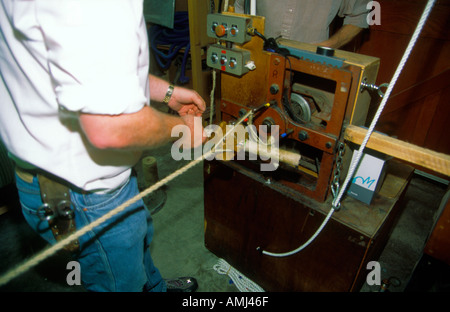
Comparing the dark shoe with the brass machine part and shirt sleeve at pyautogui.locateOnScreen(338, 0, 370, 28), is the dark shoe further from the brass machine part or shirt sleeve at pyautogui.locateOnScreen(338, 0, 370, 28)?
shirt sleeve at pyautogui.locateOnScreen(338, 0, 370, 28)

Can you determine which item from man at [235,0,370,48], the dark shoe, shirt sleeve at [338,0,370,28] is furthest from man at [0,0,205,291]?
shirt sleeve at [338,0,370,28]

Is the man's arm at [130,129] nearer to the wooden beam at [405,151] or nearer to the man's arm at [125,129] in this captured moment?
the man's arm at [125,129]

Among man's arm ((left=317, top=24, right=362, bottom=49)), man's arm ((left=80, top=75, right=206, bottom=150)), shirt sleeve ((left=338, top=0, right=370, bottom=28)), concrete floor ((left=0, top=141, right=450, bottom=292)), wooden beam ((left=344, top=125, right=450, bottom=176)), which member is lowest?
concrete floor ((left=0, top=141, right=450, bottom=292))

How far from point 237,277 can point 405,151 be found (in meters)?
1.37

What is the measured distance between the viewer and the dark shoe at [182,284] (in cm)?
181

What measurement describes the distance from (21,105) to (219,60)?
827mm

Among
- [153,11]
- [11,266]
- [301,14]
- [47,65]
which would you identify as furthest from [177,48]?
[47,65]

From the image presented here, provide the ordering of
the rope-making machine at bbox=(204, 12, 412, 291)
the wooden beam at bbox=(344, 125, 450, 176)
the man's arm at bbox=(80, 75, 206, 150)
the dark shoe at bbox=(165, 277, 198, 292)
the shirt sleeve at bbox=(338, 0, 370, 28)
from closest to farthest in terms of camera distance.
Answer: the man's arm at bbox=(80, 75, 206, 150), the wooden beam at bbox=(344, 125, 450, 176), the rope-making machine at bbox=(204, 12, 412, 291), the dark shoe at bbox=(165, 277, 198, 292), the shirt sleeve at bbox=(338, 0, 370, 28)

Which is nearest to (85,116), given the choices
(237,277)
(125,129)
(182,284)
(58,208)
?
(125,129)

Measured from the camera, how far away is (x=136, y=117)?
828 millimetres

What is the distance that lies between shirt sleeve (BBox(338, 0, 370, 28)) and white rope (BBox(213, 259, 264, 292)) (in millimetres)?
2025

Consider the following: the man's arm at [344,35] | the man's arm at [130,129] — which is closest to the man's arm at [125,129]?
the man's arm at [130,129]

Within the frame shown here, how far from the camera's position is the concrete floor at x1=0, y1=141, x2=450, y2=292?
1935 millimetres
